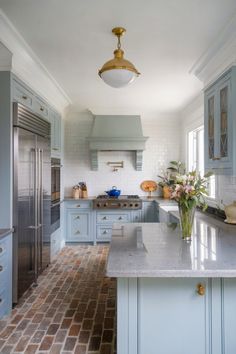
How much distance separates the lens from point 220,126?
2.61 metres

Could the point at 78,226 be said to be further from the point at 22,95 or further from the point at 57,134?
the point at 22,95

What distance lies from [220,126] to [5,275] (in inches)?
101

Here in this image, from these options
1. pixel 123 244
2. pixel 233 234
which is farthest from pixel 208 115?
pixel 123 244

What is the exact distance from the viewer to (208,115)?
293 centimetres

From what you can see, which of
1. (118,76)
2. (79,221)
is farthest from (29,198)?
(79,221)

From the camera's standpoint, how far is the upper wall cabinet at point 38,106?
9.10ft

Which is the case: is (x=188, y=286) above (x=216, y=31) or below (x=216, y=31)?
below

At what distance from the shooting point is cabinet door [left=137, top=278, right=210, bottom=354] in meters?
1.53

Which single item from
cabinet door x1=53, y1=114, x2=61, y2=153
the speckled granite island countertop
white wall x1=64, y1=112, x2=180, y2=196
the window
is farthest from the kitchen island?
white wall x1=64, y1=112, x2=180, y2=196

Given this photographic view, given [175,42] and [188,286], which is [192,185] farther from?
[175,42]

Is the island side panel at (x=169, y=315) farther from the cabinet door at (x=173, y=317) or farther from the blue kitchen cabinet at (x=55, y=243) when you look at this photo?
the blue kitchen cabinet at (x=55, y=243)

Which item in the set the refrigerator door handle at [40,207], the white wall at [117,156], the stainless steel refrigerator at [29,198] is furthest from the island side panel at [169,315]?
the white wall at [117,156]

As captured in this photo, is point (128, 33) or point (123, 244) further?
point (128, 33)

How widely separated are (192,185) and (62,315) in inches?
71.3
